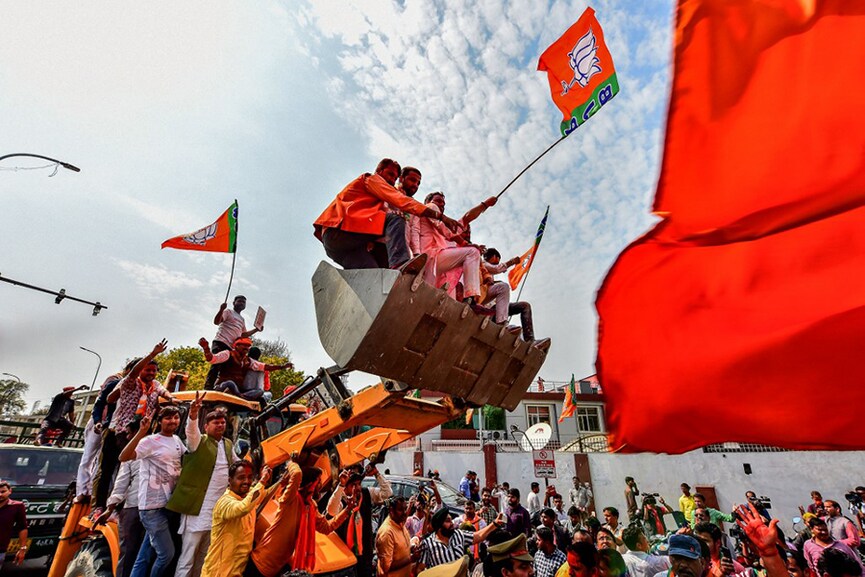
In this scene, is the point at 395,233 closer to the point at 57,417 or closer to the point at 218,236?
the point at 218,236

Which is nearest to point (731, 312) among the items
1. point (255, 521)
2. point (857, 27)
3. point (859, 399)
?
point (859, 399)

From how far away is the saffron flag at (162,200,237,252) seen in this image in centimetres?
929

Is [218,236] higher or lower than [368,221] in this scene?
higher

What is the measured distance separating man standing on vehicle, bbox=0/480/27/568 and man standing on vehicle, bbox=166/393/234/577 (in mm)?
3590

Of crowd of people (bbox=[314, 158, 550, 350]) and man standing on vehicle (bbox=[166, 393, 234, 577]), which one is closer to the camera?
crowd of people (bbox=[314, 158, 550, 350])

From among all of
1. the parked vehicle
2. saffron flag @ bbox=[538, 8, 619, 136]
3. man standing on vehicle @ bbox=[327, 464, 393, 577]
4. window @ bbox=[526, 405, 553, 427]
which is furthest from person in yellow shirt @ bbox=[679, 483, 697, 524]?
window @ bbox=[526, 405, 553, 427]

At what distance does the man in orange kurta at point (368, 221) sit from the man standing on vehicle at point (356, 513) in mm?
3784

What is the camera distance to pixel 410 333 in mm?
3037

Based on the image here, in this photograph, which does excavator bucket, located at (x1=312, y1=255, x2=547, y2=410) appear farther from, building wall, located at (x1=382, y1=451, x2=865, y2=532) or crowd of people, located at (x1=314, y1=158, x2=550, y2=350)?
building wall, located at (x1=382, y1=451, x2=865, y2=532)

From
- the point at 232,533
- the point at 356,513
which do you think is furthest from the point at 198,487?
the point at 356,513

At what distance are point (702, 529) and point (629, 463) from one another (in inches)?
634

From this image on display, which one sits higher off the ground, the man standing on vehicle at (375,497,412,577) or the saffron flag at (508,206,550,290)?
the saffron flag at (508,206,550,290)

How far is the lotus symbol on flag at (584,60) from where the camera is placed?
15.1 ft

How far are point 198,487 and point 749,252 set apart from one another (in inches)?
212
